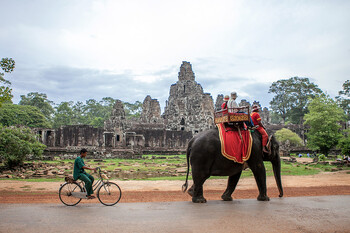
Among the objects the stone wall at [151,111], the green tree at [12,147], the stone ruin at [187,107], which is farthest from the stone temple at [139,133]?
the green tree at [12,147]

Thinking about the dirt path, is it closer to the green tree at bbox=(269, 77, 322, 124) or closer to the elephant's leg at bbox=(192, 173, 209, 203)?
the elephant's leg at bbox=(192, 173, 209, 203)

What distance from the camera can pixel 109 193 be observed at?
6.51 metres

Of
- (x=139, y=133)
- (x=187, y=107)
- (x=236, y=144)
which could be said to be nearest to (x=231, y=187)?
(x=236, y=144)

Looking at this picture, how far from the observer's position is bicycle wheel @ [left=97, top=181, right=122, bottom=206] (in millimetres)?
6418

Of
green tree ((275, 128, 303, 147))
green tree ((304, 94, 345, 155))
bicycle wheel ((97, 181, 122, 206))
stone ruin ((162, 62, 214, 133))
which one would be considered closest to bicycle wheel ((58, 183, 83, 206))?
bicycle wheel ((97, 181, 122, 206))

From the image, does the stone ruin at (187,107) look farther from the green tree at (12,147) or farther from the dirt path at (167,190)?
the dirt path at (167,190)

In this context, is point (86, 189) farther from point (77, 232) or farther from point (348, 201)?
point (348, 201)

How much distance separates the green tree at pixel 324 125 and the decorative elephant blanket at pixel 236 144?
938 inches

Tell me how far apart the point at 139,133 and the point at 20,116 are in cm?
2227

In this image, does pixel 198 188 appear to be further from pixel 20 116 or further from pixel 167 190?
pixel 20 116

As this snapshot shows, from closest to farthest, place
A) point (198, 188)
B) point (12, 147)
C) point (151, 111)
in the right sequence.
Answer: point (198, 188) < point (12, 147) < point (151, 111)

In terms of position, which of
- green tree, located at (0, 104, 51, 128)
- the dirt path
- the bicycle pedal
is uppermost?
green tree, located at (0, 104, 51, 128)

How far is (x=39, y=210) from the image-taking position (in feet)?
18.3

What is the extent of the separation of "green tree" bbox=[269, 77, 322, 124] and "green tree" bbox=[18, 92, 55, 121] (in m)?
50.1
